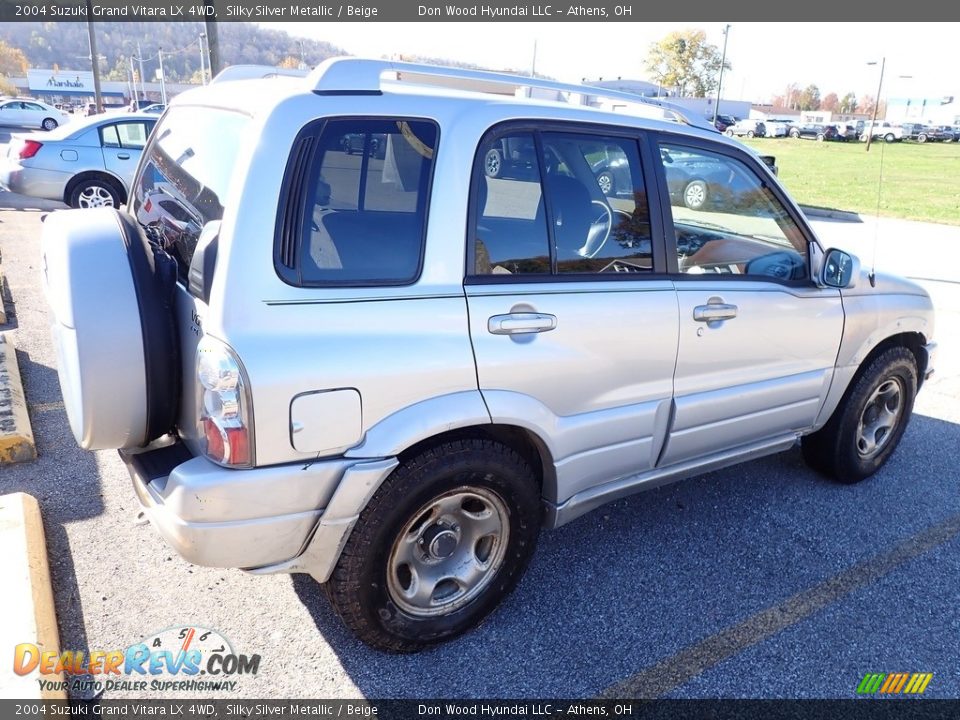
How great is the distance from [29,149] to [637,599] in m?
11.4

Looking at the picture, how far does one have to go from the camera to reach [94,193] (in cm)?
1105

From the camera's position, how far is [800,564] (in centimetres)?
347

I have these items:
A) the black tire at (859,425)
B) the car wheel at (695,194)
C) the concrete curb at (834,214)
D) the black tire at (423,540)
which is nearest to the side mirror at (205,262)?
the black tire at (423,540)

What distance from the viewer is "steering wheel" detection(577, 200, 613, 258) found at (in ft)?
9.74

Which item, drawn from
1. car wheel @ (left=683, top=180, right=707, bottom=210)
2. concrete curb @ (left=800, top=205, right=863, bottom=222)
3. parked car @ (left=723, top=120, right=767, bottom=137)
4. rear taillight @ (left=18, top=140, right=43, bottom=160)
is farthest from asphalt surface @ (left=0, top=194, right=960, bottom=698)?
parked car @ (left=723, top=120, right=767, bottom=137)

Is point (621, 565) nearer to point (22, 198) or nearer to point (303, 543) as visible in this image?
point (303, 543)

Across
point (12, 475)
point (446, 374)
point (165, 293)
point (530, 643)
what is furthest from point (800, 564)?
point (12, 475)

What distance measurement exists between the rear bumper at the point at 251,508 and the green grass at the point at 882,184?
40.1 ft

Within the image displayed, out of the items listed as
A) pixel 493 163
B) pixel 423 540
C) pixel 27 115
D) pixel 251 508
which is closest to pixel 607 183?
pixel 493 163

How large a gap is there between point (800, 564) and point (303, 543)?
95.3 inches

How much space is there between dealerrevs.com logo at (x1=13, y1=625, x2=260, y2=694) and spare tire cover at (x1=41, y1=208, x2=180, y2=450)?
813mm

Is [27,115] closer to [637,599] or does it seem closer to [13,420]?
[13,420]

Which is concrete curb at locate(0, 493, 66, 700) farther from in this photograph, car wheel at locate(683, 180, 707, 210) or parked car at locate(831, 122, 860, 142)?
parked car at locate(831, 122, 860, 142)

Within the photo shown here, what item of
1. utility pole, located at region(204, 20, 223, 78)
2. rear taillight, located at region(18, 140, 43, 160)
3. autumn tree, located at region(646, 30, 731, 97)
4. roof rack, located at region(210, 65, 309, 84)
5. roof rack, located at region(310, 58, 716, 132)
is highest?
autumn tree, located at region(646, 30, 731, 97)
